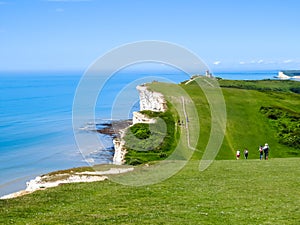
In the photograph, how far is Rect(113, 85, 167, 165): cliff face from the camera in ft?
274

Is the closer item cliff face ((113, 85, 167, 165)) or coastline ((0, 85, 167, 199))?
coastline ((0, 85, 167, 199))

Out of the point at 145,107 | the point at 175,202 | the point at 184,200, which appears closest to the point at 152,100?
the point at 145,107

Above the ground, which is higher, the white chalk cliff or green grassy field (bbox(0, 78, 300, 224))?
the white chalk cliff

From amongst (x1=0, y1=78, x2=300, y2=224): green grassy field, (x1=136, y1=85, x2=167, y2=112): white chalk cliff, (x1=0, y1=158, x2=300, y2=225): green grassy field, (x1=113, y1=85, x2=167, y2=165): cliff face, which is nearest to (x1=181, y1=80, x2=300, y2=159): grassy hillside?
(x1=136, y1=85, x2=167, y2=112): white chalk cliff

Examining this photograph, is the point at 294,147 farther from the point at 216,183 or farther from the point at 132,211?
the point at 132,211

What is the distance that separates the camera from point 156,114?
100750 millimetres

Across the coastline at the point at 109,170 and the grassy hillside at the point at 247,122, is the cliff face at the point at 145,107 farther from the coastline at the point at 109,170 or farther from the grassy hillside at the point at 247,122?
the grassy hillside at the point at 247,122

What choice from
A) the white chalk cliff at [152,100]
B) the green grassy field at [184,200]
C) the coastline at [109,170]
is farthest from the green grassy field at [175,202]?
the white chalk cliff at [152,100]

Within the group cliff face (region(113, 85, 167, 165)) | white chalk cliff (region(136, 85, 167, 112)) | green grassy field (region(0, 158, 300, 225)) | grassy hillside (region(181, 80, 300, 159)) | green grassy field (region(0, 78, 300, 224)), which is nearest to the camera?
green grassy field (region(0, 158, 300, 225))

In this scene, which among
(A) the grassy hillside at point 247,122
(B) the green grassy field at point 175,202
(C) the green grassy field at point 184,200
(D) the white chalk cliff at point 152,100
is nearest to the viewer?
(B) the green grassy field at point 175,202

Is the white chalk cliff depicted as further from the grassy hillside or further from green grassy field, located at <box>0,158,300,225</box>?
green grassy field, located at <box>0,158,300,225</box>

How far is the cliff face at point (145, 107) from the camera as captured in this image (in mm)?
83406

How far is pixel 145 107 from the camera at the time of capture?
439 feet

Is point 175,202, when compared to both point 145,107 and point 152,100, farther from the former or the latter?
point 145,107
